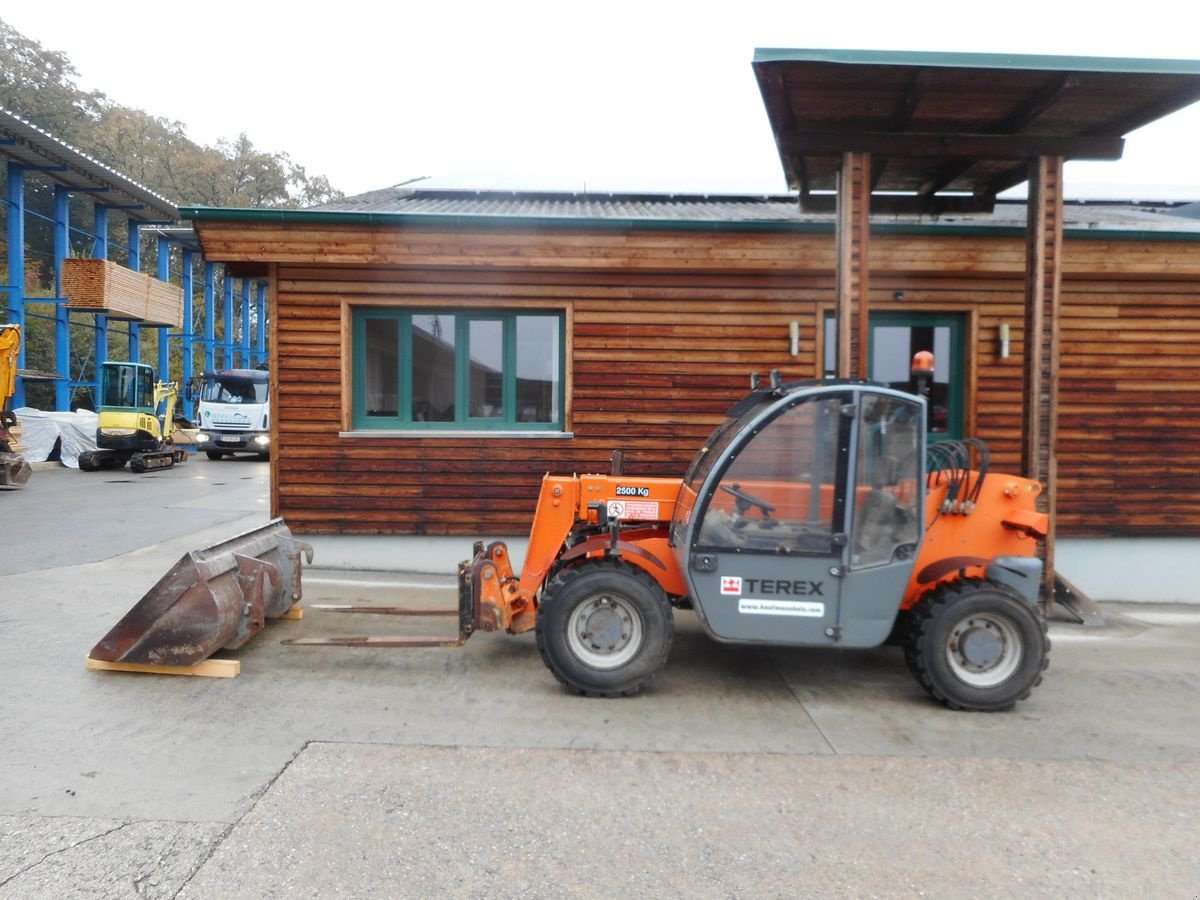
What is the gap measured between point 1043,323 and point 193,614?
276 inches

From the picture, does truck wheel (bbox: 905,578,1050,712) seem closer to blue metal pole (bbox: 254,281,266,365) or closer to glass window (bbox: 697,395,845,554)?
glass window (bbox: 697,395,845,554)

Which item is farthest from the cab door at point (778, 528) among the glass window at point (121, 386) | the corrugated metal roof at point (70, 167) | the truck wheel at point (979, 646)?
the corrugated metal roof at point (70, 167)

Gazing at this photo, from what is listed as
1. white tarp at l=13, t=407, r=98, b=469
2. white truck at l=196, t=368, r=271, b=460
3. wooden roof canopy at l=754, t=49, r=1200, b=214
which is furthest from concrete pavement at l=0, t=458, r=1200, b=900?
white truck at l=196, t=368, r=271, b=460

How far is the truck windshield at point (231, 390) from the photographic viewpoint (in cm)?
2428

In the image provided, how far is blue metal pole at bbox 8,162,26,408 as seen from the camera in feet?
76.4

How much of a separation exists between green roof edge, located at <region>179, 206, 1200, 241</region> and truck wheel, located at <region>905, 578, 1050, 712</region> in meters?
4.18

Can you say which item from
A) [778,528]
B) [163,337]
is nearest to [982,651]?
[778,528]

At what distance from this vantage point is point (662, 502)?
5281 millimetres

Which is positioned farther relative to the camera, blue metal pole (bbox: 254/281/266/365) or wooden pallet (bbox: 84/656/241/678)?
blue metal pole (bbox: 254/281/266/365)

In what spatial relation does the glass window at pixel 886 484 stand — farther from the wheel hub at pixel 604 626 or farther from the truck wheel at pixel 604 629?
the wheel hub at pixel 604 626

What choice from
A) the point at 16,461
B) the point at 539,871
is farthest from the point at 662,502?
the point at 16,461

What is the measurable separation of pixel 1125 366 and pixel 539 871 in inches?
315

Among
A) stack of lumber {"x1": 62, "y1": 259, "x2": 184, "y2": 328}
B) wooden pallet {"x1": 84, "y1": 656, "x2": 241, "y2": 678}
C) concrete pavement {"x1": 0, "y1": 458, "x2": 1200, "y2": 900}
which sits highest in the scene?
stack of lumber {"x1": 62, "y1": 259, "x2": 184, "y2": 328}

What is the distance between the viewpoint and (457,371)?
8.23 metres
